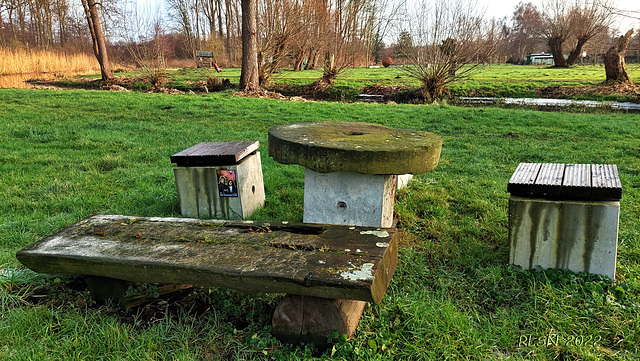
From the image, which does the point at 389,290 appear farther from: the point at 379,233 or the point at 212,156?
the point at 212,156

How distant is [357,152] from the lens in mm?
2822

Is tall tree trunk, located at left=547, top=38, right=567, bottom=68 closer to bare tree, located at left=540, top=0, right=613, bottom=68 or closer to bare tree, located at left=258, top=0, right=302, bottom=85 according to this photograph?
bare tree, located at left=540, top=0, right=613, bottom=68

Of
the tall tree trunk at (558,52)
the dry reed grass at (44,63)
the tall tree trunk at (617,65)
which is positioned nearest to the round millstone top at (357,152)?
the tall tree trunk at (617,65)

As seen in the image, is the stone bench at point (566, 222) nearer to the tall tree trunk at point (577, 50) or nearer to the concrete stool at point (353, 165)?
the concrete stool at point (353, 165)

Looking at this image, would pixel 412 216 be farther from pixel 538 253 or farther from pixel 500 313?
pixel 500 313

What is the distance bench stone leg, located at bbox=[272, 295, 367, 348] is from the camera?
6.68 feet

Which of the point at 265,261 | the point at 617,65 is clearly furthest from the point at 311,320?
the point at 617,65

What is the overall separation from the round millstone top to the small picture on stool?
0.47 meters

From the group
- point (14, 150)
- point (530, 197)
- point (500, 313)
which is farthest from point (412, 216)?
point (14, 150)

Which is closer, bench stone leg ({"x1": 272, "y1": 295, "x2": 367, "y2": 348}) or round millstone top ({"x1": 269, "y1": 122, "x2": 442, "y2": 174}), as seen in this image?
bench stone leg ({"x1": 272, "y1": 295, "x2": 367, "y2": 348})

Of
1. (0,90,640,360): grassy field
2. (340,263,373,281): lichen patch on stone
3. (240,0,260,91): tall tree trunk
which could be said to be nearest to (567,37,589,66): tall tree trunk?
(240,0,260,91): tall tree trunk

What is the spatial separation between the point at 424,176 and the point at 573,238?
8.70 feet

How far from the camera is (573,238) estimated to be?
262 cm

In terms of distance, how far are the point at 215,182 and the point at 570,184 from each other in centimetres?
265
